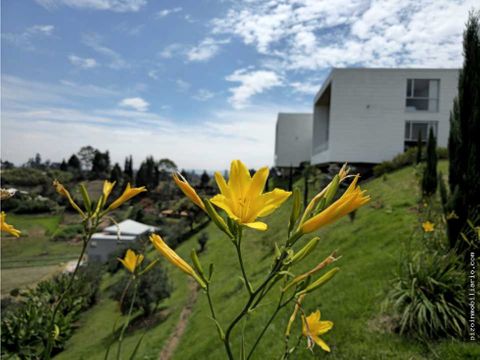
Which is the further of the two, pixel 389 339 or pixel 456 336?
pixel 389 339

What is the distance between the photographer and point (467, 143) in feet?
14.6

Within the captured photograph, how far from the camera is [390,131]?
1758 centimetres

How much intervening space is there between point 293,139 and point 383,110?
46.5 feet

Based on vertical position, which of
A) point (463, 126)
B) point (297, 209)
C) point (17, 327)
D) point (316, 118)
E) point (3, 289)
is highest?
point (316, 118)

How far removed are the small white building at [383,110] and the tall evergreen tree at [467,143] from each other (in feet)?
42.7

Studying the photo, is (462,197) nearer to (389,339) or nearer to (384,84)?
(389,339)

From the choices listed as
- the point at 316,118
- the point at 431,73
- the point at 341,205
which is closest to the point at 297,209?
the point at 341,205

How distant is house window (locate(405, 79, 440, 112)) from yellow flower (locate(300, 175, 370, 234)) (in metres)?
19.5

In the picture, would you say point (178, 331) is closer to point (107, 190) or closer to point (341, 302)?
point (341, 302)

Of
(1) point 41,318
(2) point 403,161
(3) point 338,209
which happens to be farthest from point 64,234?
(3) point 338,209

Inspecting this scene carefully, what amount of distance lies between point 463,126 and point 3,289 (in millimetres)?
20593

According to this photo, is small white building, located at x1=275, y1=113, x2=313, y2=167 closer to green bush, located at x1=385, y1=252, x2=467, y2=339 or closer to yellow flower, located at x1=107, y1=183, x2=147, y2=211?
green bush, located at x1=385, y1=252, x2=467, y2=339

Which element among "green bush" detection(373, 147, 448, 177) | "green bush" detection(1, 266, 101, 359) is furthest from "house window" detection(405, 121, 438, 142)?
"green bush" detection(1, 266, 101, 359)

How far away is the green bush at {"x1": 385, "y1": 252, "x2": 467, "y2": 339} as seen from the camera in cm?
350
